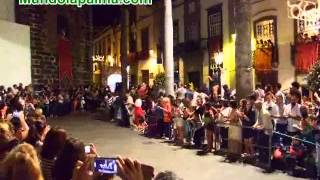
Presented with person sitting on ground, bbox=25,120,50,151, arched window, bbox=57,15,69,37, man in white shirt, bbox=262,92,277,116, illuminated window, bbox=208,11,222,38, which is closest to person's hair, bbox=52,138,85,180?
person sitting on ground, bbox=25,120,50,151

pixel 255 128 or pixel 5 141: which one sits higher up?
pixel 5 141

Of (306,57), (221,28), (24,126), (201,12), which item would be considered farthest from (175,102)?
(201,12)

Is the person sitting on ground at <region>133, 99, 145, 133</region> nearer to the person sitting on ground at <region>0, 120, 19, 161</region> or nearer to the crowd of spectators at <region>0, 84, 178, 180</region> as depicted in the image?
the crowd of spectators at <region>0, 84, 178, 180</region>

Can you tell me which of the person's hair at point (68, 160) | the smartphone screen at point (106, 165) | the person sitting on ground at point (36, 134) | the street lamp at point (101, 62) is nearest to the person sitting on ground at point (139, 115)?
the person sitting on ground at point (36, 134)

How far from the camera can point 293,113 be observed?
12547 mm

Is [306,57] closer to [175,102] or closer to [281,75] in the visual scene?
[281,75]

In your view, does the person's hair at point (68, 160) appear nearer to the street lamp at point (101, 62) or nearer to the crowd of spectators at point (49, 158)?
the crowd of spectators at point (49, 158)

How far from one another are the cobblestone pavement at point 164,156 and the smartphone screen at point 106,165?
25.3 ft

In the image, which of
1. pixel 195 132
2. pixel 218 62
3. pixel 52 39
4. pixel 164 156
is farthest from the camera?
pixel 52 39

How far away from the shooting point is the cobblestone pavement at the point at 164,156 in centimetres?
1145

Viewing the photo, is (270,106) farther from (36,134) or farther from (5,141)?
(5,141)

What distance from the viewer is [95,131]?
68.3 ft

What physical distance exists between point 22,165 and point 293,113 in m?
9.60

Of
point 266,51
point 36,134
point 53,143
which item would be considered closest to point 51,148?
point 53,143
